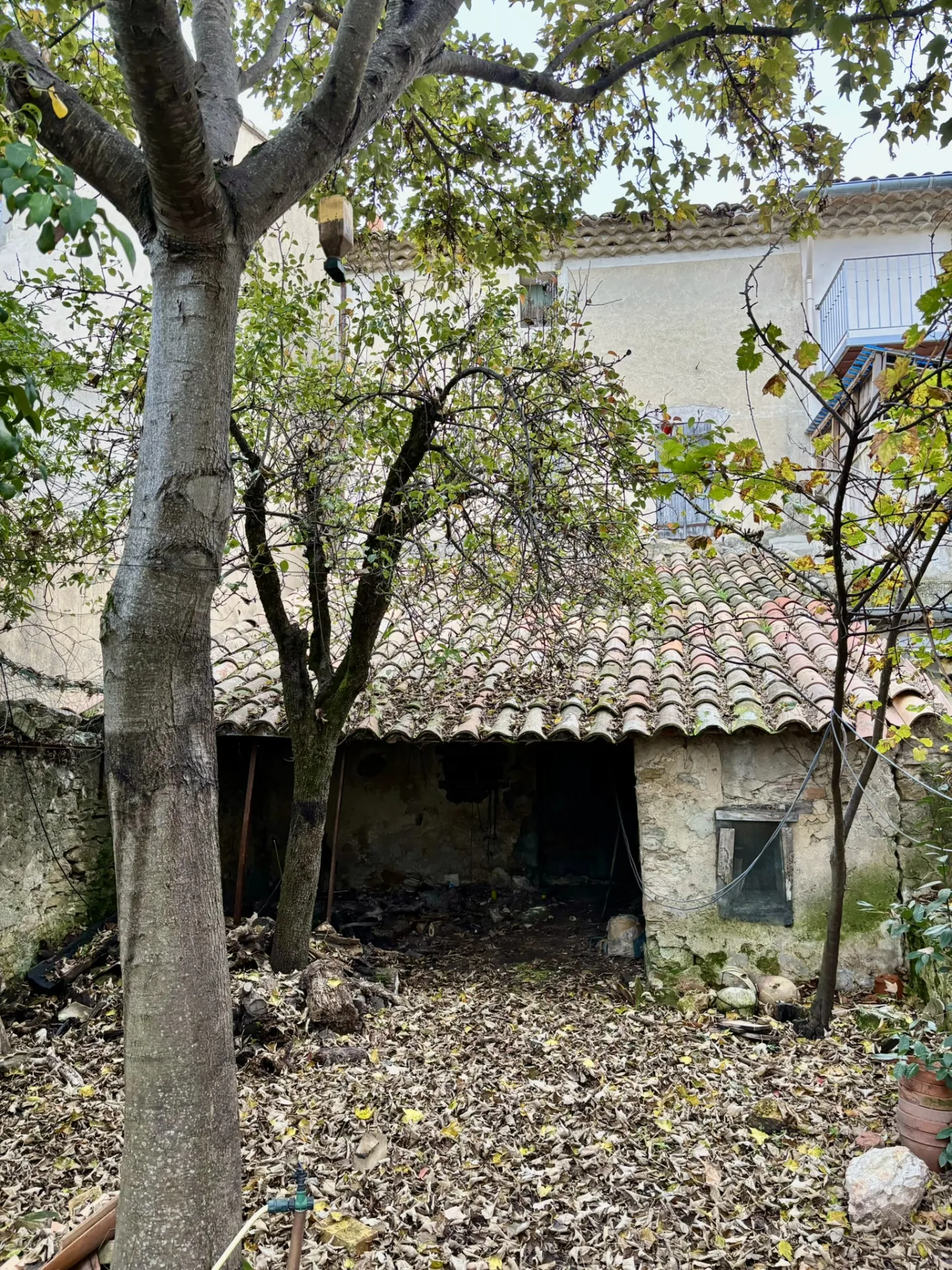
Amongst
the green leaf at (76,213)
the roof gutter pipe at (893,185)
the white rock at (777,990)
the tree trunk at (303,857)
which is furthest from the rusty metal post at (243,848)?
the roof gutter pipe at (893,185)

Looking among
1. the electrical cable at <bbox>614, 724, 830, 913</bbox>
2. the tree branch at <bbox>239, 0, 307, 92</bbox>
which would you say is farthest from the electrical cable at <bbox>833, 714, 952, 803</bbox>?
the tree branch at <bbox>239, 0, 307, 92</bbox>

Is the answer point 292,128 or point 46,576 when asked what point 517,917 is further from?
point 292,128

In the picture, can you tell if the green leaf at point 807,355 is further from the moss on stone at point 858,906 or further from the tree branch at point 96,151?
the moss on stone at point 858,906

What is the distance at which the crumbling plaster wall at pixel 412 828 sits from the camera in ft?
31.1

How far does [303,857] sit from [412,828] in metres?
3.60

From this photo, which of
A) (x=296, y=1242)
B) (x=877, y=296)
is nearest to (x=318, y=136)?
(x=296, y=1242)

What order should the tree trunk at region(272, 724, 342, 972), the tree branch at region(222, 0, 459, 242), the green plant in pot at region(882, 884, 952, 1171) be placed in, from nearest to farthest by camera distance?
the tree branch at region(222, 0, 459, 242), the green plant in pot at region(882, 884, 952, 1171), the tree trunk at region(272, 724, 342, 972)

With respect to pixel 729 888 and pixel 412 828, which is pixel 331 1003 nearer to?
pixel 729 888

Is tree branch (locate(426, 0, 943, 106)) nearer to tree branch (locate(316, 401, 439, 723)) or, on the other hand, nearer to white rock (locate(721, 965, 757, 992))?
tree branch (locate(316, 401, 439, 723))

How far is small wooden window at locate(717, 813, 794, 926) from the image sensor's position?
20.9 feet

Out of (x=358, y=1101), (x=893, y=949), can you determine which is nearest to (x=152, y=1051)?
(x=358, y=1101)

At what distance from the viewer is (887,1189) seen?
140 inches

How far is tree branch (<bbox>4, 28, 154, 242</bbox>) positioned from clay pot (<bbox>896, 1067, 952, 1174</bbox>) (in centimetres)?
476

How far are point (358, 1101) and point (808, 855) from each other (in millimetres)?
3637
